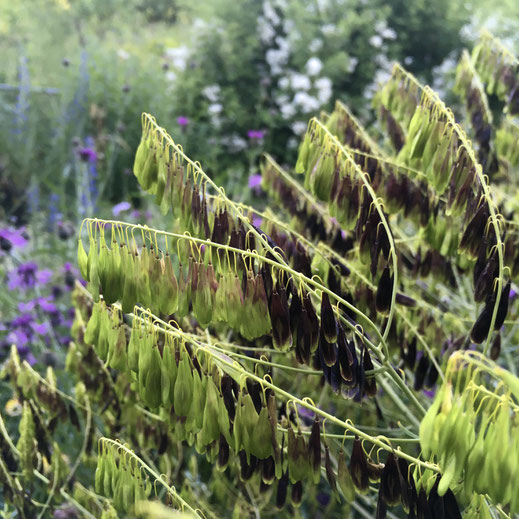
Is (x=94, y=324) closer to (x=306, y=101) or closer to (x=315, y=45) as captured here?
(x=306, y=101)

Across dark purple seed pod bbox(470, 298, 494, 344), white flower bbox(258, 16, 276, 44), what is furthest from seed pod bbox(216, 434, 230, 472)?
white flower bbox(258, 16, 276, 44)

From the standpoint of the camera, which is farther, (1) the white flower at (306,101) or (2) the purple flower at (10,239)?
(1) the white flower at (306,101)

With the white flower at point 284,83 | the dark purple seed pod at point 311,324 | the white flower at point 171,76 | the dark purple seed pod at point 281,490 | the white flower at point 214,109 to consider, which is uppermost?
the dark purple seed pod at point 311,324

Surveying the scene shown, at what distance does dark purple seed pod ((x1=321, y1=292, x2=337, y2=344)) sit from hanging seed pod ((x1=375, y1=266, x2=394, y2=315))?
218mm

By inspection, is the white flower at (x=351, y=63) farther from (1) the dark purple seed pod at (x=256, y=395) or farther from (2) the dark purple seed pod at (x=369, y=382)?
(1) the dark purple seed pod at (x=256, y=395)

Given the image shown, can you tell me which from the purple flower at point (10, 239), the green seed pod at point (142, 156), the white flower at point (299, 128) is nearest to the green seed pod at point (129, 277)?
the green seed pod at point (142, 156)

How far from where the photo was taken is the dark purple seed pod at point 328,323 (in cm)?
118

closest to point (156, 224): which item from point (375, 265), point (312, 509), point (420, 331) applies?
point (312, 509)

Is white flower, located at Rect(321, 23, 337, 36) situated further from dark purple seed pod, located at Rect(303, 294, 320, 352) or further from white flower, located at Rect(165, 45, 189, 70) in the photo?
dark purple seed pod, located at Rect(303, 294, 320, 352)

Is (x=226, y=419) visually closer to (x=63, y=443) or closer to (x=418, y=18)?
(x=63, y=443)

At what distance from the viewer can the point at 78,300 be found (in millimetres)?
1924

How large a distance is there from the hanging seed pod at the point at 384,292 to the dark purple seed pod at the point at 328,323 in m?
0.22

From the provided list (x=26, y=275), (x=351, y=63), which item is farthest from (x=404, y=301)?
(x=351, y=63)

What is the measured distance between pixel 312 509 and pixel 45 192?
207 inches
